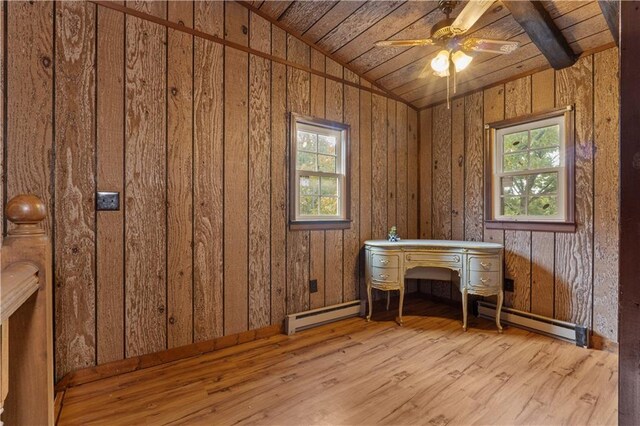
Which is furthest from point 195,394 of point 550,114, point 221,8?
point 550,114

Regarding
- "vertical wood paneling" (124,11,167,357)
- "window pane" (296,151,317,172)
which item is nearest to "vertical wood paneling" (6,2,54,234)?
"vertical wood paneling" (124,11,167,357)

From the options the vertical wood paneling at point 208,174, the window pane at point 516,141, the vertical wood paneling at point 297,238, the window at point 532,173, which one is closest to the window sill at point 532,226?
the window at point 532,173

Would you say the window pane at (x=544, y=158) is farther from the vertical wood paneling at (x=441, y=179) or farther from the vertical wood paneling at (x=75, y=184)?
the vertical wood paneling at (x=75, y=184)

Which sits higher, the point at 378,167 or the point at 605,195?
the point at 378,167

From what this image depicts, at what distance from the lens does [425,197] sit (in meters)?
3.78

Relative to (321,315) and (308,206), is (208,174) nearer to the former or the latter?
(308,206)

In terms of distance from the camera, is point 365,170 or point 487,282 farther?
point 365,170

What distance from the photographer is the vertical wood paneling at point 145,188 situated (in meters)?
2.06

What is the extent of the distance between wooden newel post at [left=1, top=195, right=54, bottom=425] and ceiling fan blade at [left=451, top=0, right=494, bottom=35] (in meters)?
2.22

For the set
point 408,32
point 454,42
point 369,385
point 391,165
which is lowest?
point 369,385

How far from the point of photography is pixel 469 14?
1.78 metres

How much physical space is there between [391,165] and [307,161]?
1.17 m

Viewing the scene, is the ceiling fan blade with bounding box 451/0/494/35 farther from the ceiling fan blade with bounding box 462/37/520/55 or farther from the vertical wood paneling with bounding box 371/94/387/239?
the vertical wood paneling with bounding box 371/94/387/239

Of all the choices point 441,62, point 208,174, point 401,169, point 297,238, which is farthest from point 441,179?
point 208,174
